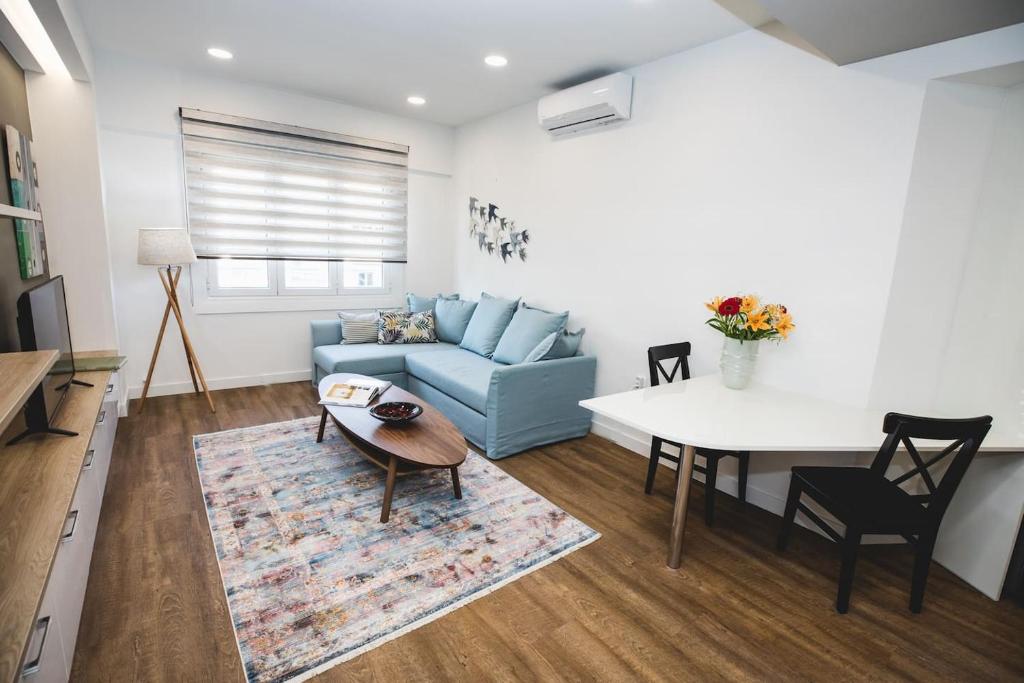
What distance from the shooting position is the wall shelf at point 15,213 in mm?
2104

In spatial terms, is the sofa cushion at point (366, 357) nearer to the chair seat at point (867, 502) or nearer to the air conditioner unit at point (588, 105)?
the air conditioner unit at point (588, 105)

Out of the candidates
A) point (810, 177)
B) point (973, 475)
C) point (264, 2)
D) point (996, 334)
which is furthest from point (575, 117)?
point (973, 475)

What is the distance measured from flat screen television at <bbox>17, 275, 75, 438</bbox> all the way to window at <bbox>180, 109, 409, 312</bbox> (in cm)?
178

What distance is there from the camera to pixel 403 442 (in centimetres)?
259

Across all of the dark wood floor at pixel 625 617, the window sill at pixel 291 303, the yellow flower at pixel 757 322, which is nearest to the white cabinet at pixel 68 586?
the dark wood floor at pixel 625 617

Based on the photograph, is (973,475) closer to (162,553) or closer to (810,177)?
(810,177)

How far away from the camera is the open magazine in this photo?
308 cm

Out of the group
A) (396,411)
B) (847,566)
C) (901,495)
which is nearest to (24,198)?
(396,411)

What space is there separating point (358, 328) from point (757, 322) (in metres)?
3.43

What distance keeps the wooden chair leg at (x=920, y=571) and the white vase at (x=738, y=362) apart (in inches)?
38.8

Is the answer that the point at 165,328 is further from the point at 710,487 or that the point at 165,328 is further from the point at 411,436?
the point at 710,487

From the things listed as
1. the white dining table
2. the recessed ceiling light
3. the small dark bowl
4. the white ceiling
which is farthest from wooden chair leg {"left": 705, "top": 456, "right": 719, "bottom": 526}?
the recessed ceiling light

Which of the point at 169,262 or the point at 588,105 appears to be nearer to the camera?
the point at 588,105

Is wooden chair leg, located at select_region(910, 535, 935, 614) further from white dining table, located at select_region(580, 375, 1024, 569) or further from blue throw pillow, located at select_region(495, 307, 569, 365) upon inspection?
blue throw pillow, located at select_region(495, 307, 569, 365)
